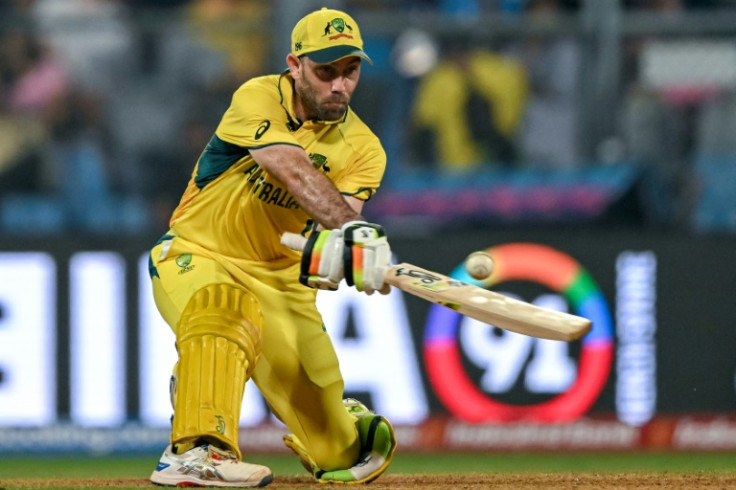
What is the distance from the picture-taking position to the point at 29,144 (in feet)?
37.5

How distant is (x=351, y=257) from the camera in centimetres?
600

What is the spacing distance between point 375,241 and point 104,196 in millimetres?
5775

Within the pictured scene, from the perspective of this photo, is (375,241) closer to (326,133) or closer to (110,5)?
(326,133)

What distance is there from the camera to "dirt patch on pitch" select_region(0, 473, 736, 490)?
258 inches

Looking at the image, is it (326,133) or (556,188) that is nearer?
(326,133)

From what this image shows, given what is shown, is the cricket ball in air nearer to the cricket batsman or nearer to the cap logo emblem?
the cricket batsman

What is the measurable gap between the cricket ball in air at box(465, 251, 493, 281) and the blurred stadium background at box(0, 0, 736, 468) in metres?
4.84

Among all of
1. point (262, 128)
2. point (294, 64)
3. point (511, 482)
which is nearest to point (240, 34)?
point (294, 64)

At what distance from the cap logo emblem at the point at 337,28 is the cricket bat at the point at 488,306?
0.98 meters

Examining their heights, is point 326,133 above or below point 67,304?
above

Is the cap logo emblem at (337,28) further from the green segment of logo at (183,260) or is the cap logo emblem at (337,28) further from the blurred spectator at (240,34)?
the blurred spectator at (240,34)

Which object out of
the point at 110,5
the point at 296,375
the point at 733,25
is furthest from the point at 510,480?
the point at 110,5

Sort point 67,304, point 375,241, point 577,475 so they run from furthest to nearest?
1. point 67,304
2. point 577,475
3. point 375,241

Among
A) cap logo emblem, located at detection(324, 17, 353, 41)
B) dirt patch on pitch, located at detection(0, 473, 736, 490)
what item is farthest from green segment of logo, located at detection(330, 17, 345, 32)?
dirt patch on pitch, located at detection(0, 473, 736, 490)
